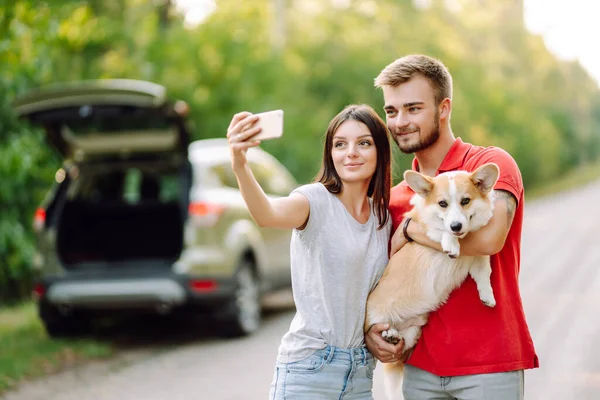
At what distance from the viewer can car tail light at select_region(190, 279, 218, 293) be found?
26.3 feet

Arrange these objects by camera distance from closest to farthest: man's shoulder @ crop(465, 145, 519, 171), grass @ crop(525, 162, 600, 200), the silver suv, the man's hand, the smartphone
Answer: the smartphone
man's shoulder @ crop(465, 145, 519, 171)
the man's hand
the silver suv
grass @ crop(525, 162, 600, 200)

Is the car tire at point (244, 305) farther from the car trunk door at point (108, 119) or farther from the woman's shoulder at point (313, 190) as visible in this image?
the woman's shoulder at point (313, 190)

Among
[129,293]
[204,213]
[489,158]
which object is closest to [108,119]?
[204,213]

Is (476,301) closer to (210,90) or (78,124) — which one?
(78,124)

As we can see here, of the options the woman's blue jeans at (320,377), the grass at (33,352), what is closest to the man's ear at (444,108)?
the woman's blue jeans at (320,377)

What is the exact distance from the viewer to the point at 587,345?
8445 mm

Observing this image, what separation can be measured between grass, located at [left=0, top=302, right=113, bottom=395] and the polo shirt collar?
16.6ft

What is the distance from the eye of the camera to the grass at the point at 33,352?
7.35 meters

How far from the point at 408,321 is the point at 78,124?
18.9 ft

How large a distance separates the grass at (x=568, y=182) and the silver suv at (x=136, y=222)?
86.0 feet

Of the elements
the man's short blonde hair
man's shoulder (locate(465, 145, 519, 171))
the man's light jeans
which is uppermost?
the man's short blonde hair

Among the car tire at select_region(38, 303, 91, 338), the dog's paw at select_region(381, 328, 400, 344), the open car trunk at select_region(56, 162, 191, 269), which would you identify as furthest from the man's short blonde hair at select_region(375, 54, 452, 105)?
the car tire at select_region(38, 303, 91, 338)

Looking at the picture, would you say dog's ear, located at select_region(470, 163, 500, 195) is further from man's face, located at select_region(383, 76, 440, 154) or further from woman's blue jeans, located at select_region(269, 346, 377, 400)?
woman's blue jeans, located at select_region(269, 346, 377, 400)

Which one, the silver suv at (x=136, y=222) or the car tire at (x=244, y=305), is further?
the car tire at (x=244, y=305)
